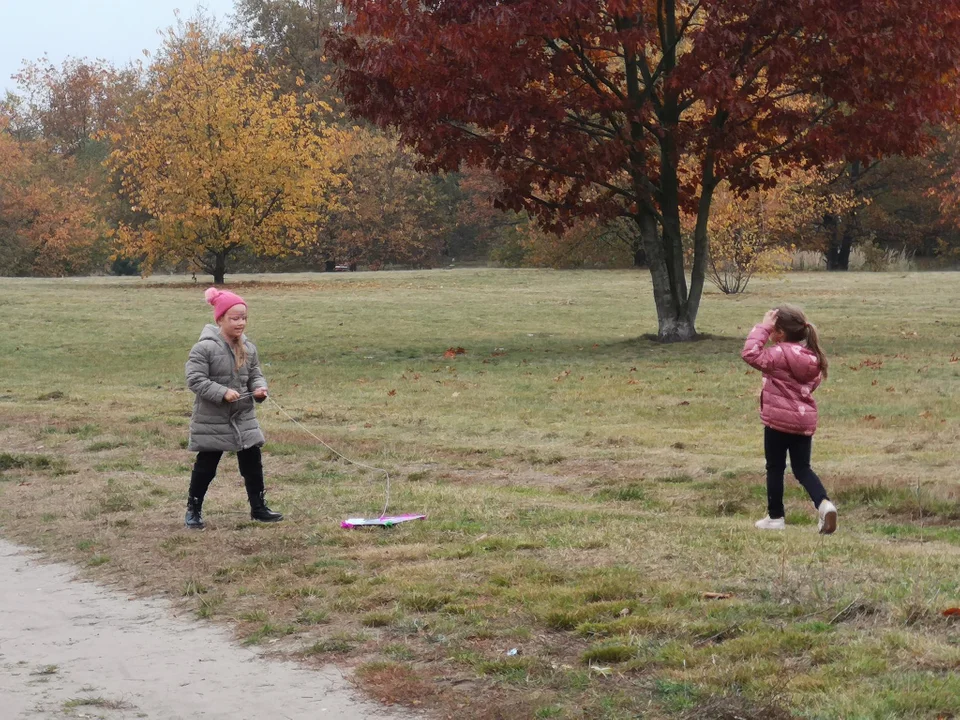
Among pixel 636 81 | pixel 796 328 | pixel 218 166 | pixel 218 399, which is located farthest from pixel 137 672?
pixel 218 166

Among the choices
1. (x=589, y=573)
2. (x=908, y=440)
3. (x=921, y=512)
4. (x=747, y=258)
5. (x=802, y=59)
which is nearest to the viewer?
(x=589, y=573)

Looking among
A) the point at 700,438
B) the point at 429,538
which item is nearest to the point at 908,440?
the point at 700,438

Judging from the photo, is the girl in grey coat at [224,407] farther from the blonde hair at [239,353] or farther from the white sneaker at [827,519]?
the white sneaker at [827,519]

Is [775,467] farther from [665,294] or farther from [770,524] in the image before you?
[665,294]

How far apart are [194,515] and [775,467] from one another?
3.47 meters

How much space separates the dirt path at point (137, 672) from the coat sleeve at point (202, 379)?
1661mm

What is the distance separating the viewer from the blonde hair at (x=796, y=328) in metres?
7.98

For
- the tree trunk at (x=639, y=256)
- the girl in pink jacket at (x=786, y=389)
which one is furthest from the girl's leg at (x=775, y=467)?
the tree trunk at (x=639, y=256)

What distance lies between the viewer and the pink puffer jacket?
793 cm

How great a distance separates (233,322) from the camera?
27.9 ft

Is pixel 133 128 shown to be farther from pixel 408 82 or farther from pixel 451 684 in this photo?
pixel 451 684

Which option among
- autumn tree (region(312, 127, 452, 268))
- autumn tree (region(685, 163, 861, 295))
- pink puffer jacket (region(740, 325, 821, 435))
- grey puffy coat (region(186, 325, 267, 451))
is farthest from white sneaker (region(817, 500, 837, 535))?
autumn tree (region(312, 127, 452, 268))

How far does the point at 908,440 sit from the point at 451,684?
24.4ft

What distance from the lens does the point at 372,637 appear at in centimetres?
589
